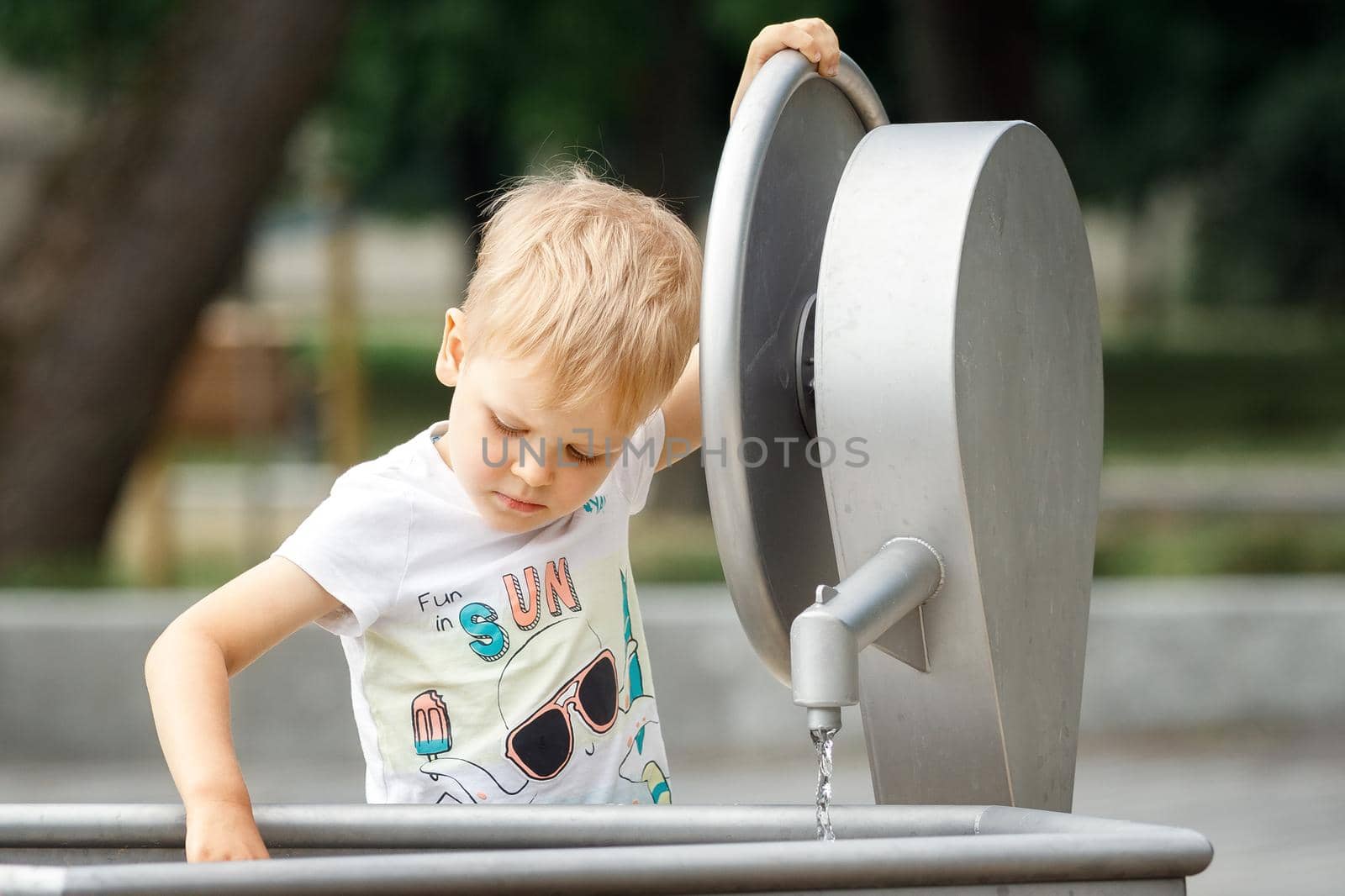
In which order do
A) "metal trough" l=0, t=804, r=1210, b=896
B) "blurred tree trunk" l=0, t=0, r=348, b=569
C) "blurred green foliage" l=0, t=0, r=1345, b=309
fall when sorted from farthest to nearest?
"blurred green foliage" l=0, t=0, r=1345, b=309, "blurred tree trunk" l=0, t=0, r=348, b=569, "metal trough" l=0, t=804, r=1210, b=896

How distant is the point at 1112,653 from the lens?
17.7 ft

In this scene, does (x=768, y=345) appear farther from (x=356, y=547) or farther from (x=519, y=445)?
(x=356, y=547)

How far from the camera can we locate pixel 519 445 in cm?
155

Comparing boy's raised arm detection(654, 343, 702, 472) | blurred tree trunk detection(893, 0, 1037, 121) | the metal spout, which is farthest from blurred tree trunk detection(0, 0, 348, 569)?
the metal spout

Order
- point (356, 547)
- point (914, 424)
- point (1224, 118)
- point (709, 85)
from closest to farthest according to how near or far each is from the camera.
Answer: point (914, 424) → point (356, 547) → point (709, 85) → point (1224, 118)

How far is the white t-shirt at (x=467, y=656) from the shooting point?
5.32ft

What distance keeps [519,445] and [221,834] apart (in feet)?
1.57

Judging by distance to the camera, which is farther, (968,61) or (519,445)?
(968,61)

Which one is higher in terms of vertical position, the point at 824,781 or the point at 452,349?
the point at 452,349

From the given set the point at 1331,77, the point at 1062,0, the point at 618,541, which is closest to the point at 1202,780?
the point at 618,541

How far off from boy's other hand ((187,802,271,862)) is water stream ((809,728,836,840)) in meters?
0.40

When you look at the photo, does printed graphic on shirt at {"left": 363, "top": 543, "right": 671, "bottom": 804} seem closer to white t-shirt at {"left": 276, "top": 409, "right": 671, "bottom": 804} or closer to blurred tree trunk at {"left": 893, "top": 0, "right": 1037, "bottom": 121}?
white t-shirt at {"left": 276, "top": 409, "right": 671, "bottom": 804}

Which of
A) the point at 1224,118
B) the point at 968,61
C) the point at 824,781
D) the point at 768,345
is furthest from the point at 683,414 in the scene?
the point at 1224,118

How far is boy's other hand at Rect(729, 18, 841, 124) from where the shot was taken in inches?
57.9
